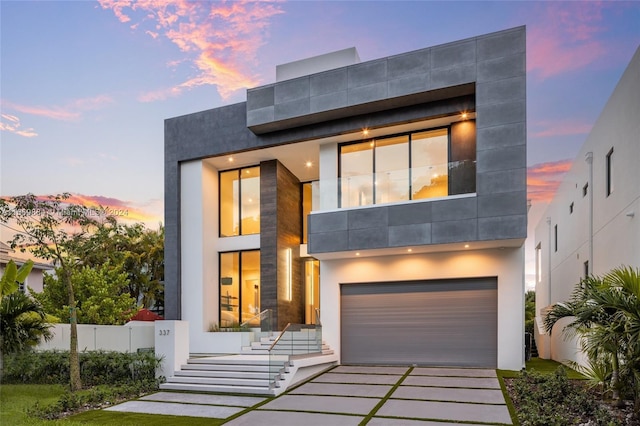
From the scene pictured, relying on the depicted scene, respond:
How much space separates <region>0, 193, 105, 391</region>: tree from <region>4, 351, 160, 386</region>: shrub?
115cm

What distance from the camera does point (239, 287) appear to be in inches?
737

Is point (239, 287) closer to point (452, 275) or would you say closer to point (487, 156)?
point (452, 275)

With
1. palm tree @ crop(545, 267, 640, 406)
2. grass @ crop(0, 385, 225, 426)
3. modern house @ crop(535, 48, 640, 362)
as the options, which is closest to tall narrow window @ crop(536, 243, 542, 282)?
modern house @ crop(535, 48, 640, 362)

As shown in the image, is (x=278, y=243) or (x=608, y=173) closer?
(x=608, y=173)

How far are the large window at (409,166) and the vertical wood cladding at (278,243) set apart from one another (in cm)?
331

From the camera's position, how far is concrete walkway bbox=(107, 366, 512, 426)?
906cm

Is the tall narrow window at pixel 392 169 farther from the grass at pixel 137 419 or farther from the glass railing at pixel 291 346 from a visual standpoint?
the grass at pixel 137 419

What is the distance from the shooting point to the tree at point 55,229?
12.1 meters

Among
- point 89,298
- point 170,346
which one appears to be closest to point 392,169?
point 170,346

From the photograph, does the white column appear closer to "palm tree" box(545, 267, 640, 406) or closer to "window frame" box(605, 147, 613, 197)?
"palm tree" box(545, 267, 640, 406)

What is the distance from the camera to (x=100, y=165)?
1886 centimetres

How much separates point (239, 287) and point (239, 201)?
3.55 m

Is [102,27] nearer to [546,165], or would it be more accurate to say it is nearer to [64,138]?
[64,138]

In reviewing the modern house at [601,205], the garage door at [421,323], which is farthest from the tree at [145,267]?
the modern house at [601,205]
